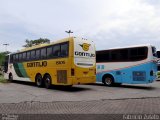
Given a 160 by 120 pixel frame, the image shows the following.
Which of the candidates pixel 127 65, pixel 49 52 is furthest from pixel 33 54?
pixel 127 65

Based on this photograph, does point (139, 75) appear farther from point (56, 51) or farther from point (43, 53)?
point (43, 53)

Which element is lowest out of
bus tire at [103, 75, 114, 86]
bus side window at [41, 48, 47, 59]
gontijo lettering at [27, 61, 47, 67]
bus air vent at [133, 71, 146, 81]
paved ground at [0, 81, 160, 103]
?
paved ground at [0, 81, 160, 103]

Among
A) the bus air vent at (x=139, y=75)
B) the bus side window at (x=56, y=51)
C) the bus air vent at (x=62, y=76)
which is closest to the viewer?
the bus air vent at (x=62, y=76)

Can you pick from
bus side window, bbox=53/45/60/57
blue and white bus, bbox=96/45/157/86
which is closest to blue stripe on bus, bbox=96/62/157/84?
blue and white bus, bbox=96/45/157/86

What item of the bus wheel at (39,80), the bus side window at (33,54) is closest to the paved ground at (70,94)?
the bus wheel at (39,80)

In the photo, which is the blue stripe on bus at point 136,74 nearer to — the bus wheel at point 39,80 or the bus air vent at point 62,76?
the bus air vent at point 62,76

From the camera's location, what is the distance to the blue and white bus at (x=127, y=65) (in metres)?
15.8

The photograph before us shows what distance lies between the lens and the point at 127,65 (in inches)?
663

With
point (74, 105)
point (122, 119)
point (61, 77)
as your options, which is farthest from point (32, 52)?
point (122, 119)

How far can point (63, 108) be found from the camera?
9.01 metres

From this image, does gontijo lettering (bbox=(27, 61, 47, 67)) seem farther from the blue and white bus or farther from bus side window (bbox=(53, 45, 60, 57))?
the blue and white bus

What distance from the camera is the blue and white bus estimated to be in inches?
621

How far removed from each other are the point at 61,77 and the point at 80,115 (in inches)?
289

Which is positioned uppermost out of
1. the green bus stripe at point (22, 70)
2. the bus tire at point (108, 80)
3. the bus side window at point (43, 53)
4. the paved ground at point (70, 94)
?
the bus side window at point (43, 53)
